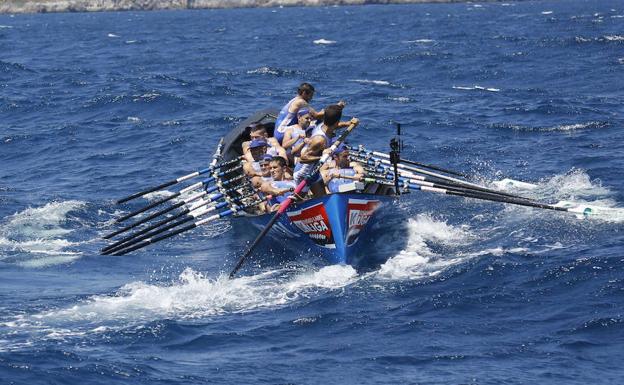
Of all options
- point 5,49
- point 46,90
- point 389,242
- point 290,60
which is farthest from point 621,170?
point 5,49

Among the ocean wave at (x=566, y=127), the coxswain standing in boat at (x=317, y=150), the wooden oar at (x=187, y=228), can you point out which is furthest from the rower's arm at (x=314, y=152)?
the ocean wave at (x=566, y=127)

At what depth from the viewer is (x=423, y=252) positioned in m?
19.0

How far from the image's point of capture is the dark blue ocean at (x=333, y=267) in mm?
13805

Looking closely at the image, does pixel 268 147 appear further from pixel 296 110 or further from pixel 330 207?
pixel 330 207

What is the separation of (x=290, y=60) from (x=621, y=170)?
1465 inches

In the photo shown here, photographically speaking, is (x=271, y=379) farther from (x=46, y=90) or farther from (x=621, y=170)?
(x=46, y=90)

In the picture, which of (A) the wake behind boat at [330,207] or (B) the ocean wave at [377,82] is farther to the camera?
(B) the ocean wave at [377,82]

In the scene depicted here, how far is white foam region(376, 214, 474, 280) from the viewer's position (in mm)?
17688

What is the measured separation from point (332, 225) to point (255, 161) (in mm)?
3718

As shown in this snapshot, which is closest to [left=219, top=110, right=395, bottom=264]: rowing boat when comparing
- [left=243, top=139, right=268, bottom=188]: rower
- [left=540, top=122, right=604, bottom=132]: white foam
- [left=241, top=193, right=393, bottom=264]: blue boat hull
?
[left=241, top=193, right=393, bottom=264]: blue boat hull

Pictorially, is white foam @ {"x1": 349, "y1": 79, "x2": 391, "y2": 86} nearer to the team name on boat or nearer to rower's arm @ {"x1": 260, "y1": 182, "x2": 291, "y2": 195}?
rower's arm @ {"x1": 260, "y1": 182, "x2": 291, "y2": 195}

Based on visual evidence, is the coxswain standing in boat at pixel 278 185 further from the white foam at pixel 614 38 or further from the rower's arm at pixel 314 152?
the white foam at pixel 614 38

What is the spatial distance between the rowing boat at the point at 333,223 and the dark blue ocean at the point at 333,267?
12.1 inches

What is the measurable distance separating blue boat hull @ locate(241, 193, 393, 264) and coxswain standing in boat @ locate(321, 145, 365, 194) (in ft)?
1.30
